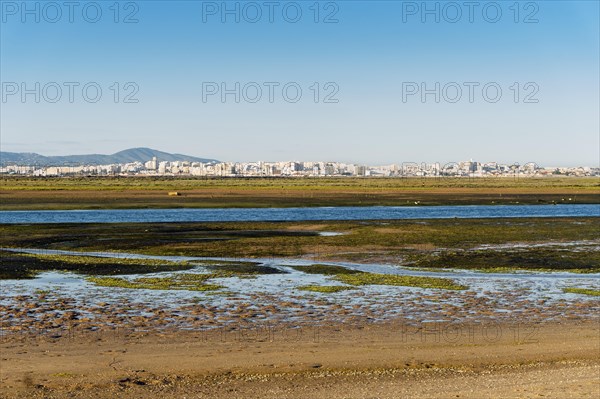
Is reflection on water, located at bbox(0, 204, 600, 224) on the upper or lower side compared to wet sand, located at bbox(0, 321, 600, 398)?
upper

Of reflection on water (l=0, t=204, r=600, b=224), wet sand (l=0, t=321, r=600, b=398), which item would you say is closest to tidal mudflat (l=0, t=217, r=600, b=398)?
wet sand (l=0, t=321, r=600, b=398)

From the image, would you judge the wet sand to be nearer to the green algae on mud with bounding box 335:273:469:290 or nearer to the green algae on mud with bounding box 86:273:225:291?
the green algae on mud with bounding box 335:273:469:290

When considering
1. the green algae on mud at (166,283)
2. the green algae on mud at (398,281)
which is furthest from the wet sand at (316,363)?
the green algae on mud at (166,283)

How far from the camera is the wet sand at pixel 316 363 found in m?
12.6

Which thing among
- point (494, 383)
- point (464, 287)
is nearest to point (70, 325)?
point (494, 383)

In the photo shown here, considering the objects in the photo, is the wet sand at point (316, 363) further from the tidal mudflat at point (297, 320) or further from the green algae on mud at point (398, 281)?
the green algae on mud at point (398, 281)

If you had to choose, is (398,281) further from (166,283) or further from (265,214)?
(265,214)

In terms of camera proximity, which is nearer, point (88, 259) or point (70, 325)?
point (70, 325)

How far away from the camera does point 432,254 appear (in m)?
35.0

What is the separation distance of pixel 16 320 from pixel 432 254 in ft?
70.2

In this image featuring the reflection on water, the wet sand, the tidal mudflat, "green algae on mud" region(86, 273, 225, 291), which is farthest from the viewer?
the reflection on water

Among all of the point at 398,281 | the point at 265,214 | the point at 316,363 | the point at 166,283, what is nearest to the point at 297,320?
the point at 316,363

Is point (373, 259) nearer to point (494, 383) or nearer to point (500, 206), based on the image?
point (494, 383)

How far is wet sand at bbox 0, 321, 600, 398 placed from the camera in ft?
41.2
